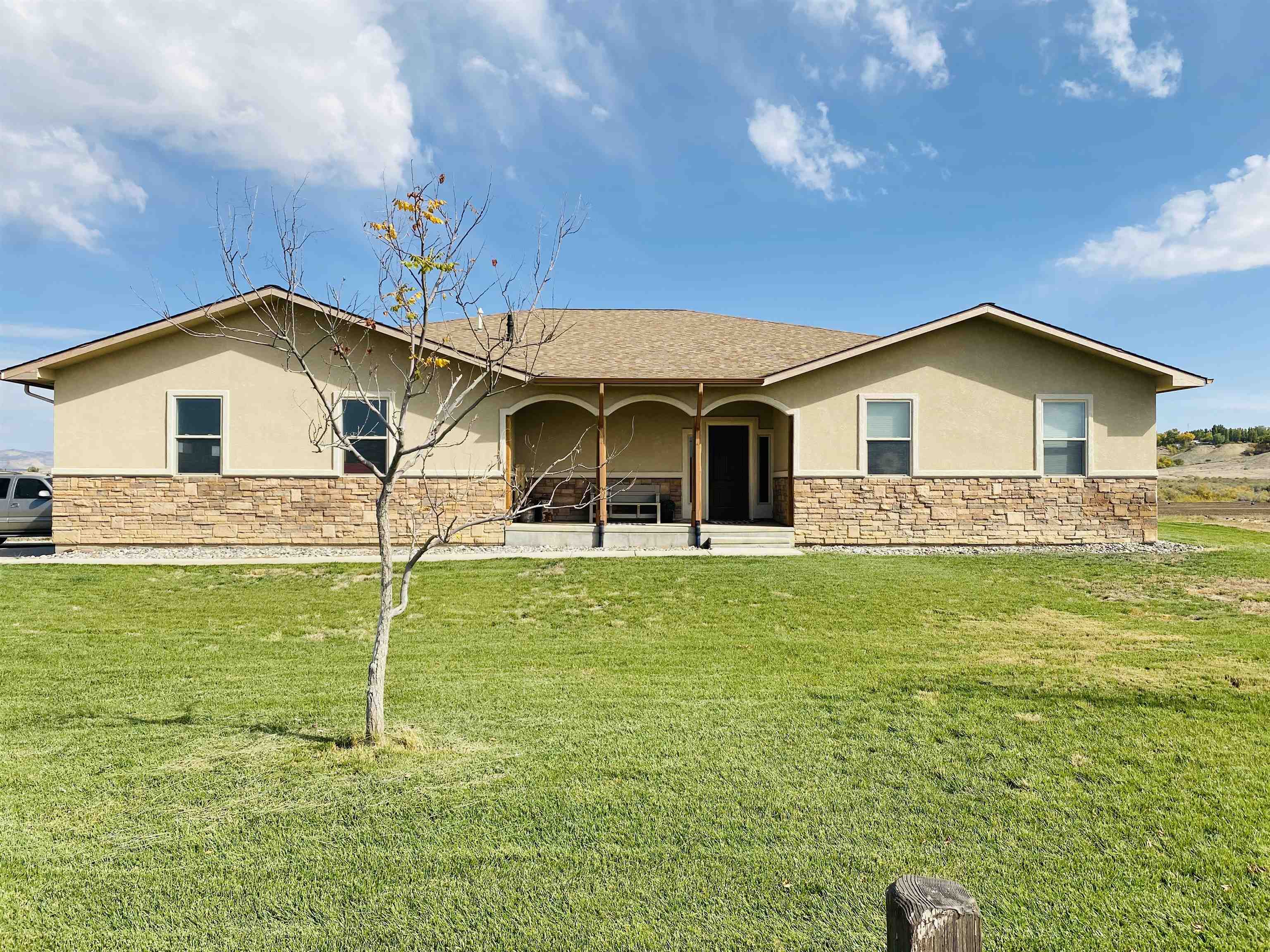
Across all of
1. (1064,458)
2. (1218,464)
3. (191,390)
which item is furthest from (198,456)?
(1218,464)

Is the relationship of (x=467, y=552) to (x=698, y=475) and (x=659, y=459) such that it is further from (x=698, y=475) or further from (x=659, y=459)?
(x=659, y=459)

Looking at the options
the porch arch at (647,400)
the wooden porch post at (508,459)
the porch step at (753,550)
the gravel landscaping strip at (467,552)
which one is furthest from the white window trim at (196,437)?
the porch step at (753,550)

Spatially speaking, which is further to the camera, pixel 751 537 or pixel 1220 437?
pixel 1220 437

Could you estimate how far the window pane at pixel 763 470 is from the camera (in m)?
16.8

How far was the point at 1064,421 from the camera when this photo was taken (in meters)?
14.0

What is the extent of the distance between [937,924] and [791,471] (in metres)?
13.0

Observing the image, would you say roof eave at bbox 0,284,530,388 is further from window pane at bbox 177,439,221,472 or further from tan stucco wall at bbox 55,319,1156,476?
window pane at bbox 177,439,221,472

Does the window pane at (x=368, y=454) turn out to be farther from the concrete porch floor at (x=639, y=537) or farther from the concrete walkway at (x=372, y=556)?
the concrete porch floor at (x=639, y=537)

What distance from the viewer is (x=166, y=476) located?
44.2 ft

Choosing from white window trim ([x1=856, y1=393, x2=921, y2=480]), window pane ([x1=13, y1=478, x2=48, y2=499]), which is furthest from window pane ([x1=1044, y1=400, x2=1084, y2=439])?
window pane ([x1=13, y1=478, x2=48, y2=499])

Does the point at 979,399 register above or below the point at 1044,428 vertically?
above

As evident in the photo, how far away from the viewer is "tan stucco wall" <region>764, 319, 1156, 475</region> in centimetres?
1388

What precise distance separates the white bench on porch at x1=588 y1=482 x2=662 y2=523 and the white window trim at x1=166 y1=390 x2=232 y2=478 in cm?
757

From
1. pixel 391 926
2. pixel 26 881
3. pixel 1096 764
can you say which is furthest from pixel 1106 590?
pixel 26 881
